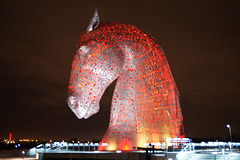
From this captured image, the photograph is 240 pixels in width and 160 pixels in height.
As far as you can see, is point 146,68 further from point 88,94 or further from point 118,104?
point 88,94

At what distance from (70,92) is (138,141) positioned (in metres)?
5.90

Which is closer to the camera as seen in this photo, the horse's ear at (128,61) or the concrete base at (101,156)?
the concrete base at (101,156)

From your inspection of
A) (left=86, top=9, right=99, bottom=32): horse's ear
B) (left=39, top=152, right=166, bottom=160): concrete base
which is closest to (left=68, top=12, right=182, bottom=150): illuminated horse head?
(left=86, top=9, right=99, bottom=32): horse's ear

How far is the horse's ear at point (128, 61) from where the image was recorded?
19.2m

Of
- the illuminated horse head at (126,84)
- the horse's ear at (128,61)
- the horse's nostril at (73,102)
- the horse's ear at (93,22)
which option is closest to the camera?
the horse's nostril at (73,102)

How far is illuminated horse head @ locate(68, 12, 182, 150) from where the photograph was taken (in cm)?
1805

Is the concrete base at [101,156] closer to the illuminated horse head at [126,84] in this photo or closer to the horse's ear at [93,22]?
the illuminated horse head at [126,84]

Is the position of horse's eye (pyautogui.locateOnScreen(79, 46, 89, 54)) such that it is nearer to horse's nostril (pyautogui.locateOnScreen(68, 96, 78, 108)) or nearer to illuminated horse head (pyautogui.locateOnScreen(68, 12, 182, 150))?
illuminated horse head (pyautogui.locateOnScreen(68, 12, 182, 150))

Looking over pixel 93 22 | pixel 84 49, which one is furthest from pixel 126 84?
pixel 93 22

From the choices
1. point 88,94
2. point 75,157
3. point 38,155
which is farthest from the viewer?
point 88,94

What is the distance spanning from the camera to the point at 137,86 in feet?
62.8

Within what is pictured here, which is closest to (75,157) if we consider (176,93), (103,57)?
(103,57)

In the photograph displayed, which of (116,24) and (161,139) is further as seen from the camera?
(116,24)

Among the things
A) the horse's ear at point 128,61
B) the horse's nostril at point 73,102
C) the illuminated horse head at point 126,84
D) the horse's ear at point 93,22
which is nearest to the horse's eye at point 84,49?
the illuminated horse head at point 126,84
